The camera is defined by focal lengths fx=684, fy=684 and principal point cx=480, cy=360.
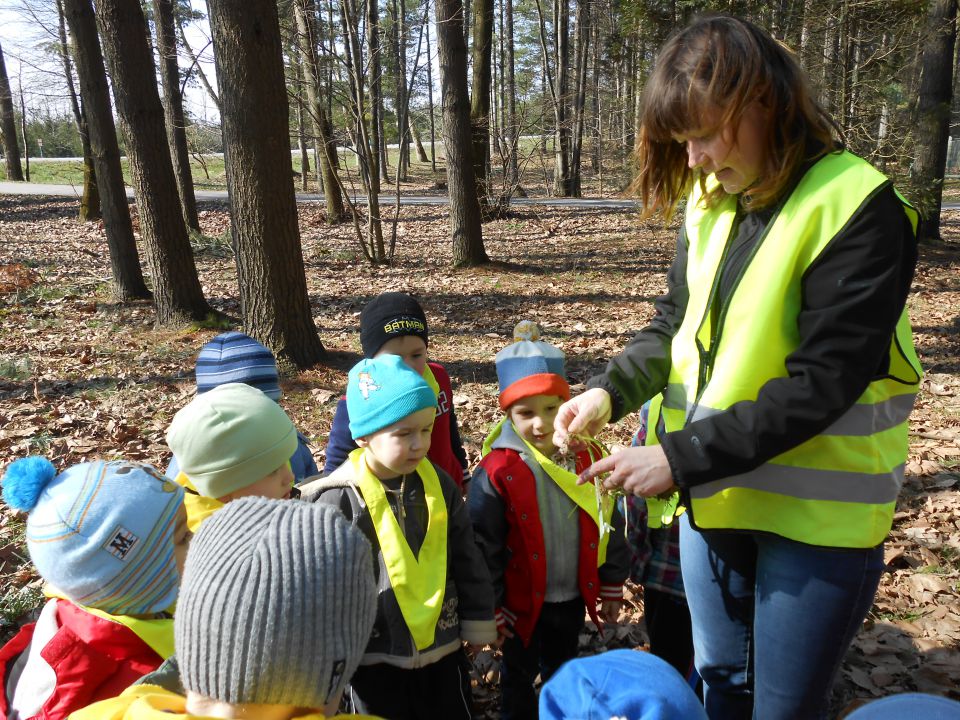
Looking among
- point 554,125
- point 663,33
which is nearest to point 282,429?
point 663,33

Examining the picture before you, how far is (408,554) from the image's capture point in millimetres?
2326

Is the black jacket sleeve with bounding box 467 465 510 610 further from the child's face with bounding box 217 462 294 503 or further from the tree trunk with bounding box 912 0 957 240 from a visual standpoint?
the tree trunk with bounding box 912 0 957 240

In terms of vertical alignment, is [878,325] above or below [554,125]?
below

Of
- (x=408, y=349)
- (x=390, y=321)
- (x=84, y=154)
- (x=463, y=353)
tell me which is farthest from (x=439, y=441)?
(x=84, y=154)

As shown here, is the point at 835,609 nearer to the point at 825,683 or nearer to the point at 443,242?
the point at 825,683

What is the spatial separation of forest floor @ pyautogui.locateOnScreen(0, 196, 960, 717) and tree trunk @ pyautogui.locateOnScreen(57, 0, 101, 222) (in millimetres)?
2171

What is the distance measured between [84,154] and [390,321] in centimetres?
1685

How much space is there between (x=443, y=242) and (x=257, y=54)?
868 cm

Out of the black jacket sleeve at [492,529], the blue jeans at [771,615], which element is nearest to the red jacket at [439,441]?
the black jacket sleeve at [492,529]

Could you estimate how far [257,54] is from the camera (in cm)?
622

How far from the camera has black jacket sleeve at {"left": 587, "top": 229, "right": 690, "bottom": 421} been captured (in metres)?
2.02

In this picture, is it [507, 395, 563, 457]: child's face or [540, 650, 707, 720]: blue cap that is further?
[507, 395, 563, 457]: child's face

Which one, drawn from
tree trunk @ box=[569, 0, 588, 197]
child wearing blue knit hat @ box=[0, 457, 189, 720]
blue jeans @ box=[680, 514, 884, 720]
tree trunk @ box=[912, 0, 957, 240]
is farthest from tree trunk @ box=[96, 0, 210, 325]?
tree trunk @ box=[569, 0, 588, 197]

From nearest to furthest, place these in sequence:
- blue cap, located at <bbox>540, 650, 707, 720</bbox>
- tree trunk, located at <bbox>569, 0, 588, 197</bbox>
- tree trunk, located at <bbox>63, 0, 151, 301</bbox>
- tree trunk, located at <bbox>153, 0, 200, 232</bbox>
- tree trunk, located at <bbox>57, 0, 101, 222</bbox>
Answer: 1. blue cap, located at <bbox>540, 650, 707, 720</bbox>
2. tree trunk, located at <bbox>63, 0, 151, 301</bbox>
3. tree trunk, located at <bbox>153, 0, 200, 232</bbox>
4. tree trunk, located at <bbox>57, 0, 101, 222</bbox>
5. tree trunk, located at <bbox>569, 0, 588, 197</bbox>
